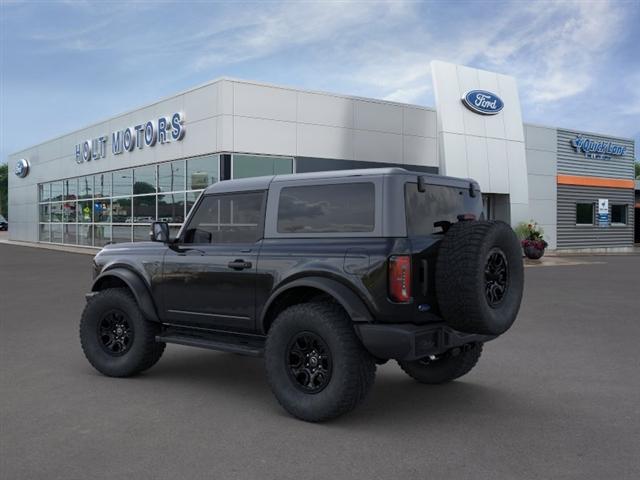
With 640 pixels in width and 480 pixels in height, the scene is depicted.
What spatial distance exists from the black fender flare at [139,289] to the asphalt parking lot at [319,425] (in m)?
0.65

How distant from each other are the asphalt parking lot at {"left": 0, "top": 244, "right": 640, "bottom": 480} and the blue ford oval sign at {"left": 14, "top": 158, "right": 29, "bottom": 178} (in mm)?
36492

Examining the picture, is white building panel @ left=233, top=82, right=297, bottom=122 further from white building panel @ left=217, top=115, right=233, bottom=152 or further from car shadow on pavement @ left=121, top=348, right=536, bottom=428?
car shadow on pavement @ left=121, top=348, right=536, bottom=428

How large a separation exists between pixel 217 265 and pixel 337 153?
17989mm

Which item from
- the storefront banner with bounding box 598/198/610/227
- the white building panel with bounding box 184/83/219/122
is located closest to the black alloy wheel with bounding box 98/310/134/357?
the white building panel with bounding box 184/83/219/122

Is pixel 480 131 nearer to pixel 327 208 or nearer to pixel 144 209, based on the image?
pixel 144 209

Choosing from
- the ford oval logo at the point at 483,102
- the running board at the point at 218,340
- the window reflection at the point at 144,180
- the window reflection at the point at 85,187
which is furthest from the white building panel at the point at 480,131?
the running board at the point at 218,340

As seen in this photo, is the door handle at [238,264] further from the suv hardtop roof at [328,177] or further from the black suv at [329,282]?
the suv hardtop roof at [328,177]

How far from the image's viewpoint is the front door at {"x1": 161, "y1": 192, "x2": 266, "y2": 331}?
17.8ft

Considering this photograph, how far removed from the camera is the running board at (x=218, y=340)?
5343 mm

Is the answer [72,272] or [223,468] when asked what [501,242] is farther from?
[72,272]

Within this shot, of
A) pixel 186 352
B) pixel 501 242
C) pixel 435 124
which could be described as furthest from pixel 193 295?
pixel 435 124

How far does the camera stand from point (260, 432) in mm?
4605

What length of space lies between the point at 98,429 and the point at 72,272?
585 inches

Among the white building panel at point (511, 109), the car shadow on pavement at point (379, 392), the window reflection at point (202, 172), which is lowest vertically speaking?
the car shadow on pavement at point (379, 392)
